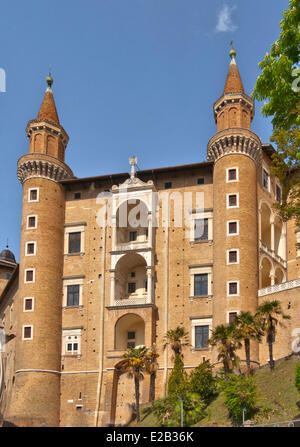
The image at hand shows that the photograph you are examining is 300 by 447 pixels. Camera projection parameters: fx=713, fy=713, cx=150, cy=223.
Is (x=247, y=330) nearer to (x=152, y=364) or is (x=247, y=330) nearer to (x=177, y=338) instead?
(x=177, y=338)

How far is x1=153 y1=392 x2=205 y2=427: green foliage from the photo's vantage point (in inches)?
1697

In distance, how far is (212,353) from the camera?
53375 millimetres

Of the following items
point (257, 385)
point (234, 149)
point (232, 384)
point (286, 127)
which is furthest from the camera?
point (234, 149)

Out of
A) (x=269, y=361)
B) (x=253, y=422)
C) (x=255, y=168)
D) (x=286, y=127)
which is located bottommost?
(x=253, y=422)

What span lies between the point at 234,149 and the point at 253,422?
952 inches

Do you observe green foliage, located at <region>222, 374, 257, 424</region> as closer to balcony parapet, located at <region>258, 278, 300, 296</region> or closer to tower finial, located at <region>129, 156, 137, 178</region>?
balcony parapet, located at <region>258, 278, 300, 296</region>

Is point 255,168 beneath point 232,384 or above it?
above

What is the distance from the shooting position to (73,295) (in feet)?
193

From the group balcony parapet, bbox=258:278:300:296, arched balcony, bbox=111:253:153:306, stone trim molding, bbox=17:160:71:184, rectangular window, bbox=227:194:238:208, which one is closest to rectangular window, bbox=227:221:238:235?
rectangular window, bbox=227:194:238:208

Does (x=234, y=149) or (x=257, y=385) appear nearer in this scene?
(x=257, y=385)

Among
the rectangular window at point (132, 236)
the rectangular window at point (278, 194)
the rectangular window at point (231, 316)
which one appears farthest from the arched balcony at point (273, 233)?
the rectangular window at point (132, 236)

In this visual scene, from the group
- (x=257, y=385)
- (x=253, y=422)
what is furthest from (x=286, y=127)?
(x=257, y=385)

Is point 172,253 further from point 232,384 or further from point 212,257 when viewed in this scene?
point 232,384

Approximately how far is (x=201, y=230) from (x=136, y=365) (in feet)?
42.7
